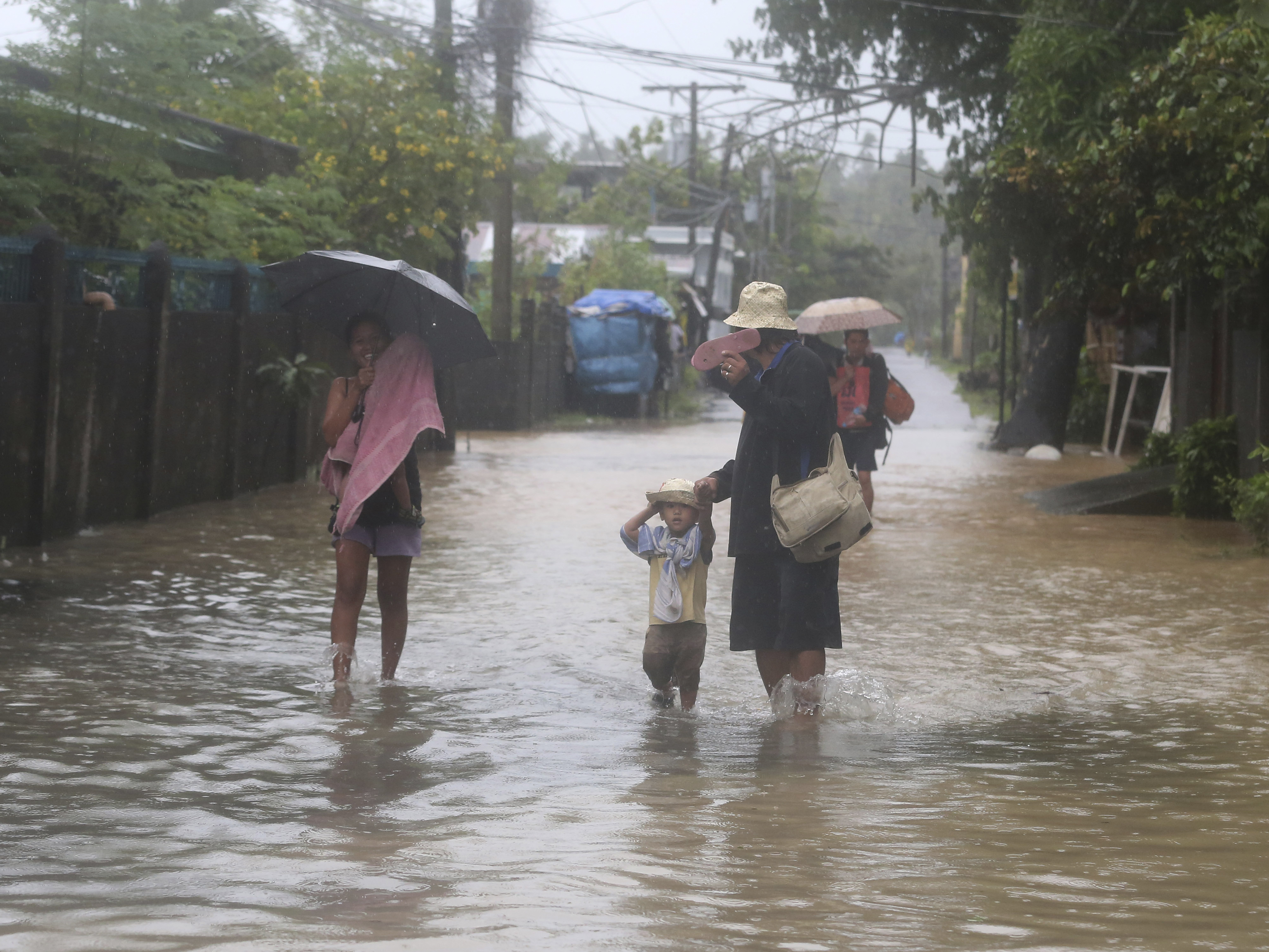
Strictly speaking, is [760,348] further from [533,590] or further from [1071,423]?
[1071,423]

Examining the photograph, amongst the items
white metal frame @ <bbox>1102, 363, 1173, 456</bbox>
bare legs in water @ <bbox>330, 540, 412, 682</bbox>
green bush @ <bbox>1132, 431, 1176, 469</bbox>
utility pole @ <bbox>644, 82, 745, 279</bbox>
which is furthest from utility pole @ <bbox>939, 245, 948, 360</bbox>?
bare legs in water @ <bbox>330, 540, 412, 682</bbox>

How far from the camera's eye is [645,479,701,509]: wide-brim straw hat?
6395 millimetres

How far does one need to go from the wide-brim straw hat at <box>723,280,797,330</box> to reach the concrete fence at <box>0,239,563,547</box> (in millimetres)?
6056

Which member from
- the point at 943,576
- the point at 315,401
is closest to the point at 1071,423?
the point at 315,401

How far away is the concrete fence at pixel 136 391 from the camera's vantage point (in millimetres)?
10570

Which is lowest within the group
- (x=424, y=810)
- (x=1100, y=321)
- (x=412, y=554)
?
(x=424, y=810)

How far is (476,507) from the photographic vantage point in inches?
591

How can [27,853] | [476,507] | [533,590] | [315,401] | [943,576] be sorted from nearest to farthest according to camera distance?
[27,853], [533,590], [943,576], [476,507], [315,401]

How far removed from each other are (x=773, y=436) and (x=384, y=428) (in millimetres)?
1726

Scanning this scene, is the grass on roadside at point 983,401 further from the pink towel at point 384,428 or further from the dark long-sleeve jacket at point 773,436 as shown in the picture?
the dark long-sleeve jacket at point 773,436

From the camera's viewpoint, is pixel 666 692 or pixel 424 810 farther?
pixel 666 692

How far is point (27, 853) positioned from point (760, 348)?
→ 131 inches

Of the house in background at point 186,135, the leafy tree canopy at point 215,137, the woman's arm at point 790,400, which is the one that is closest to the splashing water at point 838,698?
the woman's arm at point 790,400

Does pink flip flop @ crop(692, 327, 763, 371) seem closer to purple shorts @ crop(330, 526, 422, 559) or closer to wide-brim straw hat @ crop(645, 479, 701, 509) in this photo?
wide-brim straw hat @ crop(645, 479, 701, 509)
